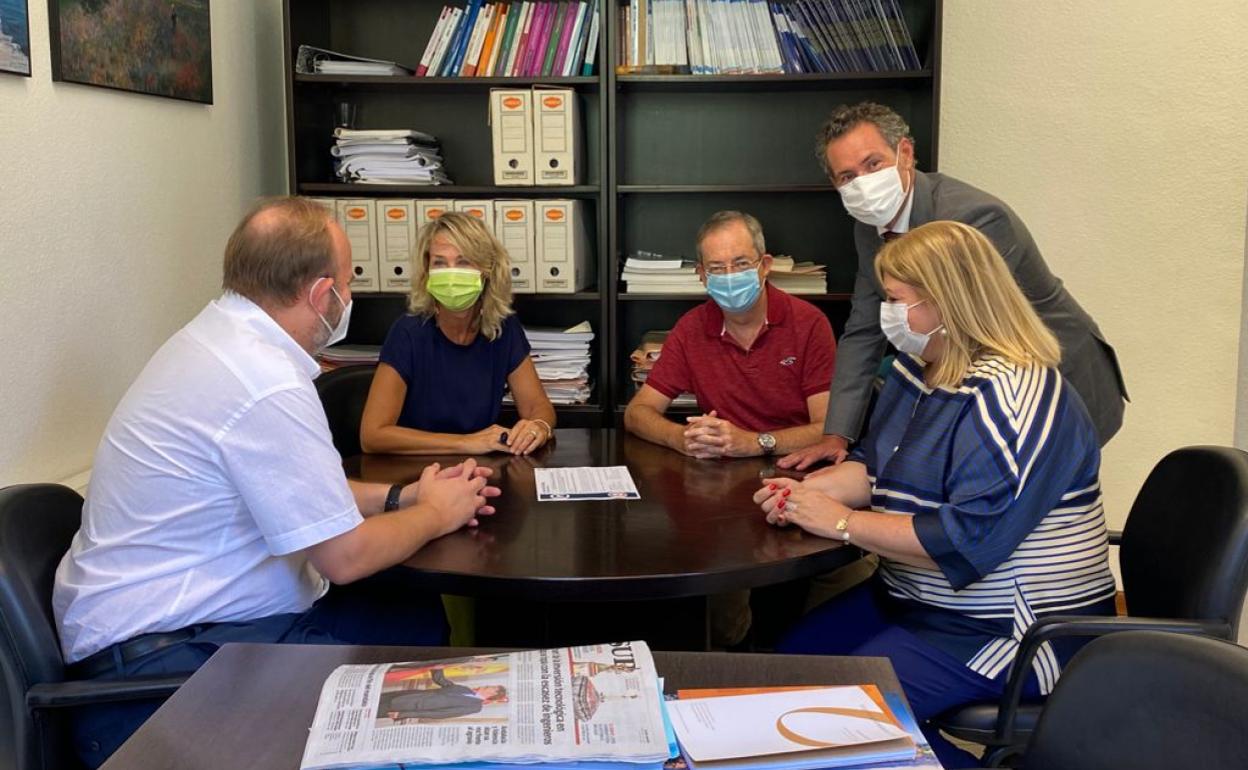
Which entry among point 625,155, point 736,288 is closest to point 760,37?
point 625,155

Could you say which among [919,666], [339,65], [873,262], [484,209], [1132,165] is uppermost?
[339,65]

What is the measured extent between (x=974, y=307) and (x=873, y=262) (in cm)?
66

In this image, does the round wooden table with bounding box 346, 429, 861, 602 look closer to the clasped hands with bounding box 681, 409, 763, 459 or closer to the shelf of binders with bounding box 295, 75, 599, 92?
the clasped hands with bounding box 681, 409, 763, 459

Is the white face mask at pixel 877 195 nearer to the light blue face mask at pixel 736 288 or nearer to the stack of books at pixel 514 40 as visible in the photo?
the light blue face mask at pixel 736 288

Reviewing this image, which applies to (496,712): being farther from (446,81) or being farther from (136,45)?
(446,81)

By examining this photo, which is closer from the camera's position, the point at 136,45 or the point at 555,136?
the point at 136,45

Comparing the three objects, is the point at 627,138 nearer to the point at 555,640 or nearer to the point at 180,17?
the point at 180,17

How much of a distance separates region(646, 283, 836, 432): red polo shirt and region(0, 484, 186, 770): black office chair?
1.61 m

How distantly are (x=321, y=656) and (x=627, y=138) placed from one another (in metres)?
2.70

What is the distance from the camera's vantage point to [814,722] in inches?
44.1

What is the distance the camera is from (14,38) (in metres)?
2.19

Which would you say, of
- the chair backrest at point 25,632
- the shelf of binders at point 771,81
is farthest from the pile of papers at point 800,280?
the chair backrest at point 25,632

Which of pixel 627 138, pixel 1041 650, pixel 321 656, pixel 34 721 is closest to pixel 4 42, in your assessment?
pixel 34 721

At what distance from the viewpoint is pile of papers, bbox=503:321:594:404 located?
348 cm
